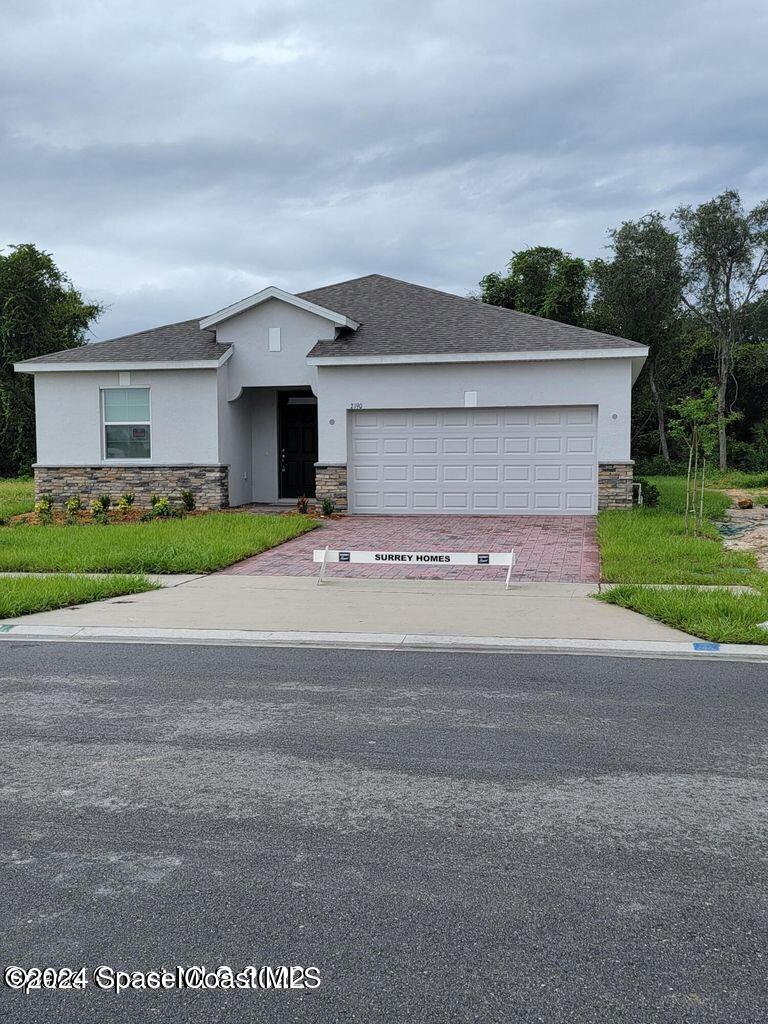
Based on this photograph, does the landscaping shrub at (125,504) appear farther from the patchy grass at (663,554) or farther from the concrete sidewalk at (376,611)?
the patchy grass at (663,554)

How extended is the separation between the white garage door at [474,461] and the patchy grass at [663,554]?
1692 millimetres

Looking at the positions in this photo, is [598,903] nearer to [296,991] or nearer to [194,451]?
[296,991]

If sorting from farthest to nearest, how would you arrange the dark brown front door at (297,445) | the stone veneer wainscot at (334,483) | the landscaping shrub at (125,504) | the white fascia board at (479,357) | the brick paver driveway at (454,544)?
the dark brown front door at (297,445), the stone veneer wainscot at (334,483), the landscaping shrub at (125,504), the white fascia board at (479,357), the brick paver driveway at (454,544)

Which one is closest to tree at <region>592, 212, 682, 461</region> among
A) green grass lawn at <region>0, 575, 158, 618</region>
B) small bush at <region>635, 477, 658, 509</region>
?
small bush at <region>635, 477, 658, 509</region>

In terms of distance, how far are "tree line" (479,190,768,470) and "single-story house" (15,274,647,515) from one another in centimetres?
1698

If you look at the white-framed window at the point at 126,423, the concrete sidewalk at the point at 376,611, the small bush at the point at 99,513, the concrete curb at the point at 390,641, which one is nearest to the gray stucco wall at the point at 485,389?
the white-framed window at the point at 126,423

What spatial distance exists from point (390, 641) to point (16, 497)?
66.3 ft

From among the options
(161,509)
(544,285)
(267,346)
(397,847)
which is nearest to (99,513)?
(161,509)

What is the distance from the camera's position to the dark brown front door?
879 inches

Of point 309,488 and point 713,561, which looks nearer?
point 713,561

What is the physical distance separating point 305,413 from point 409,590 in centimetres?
1202

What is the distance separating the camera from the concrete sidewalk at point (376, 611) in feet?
29.0

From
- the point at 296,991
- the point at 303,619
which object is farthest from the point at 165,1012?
the point at 303,619

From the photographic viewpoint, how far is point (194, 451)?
20531mm
